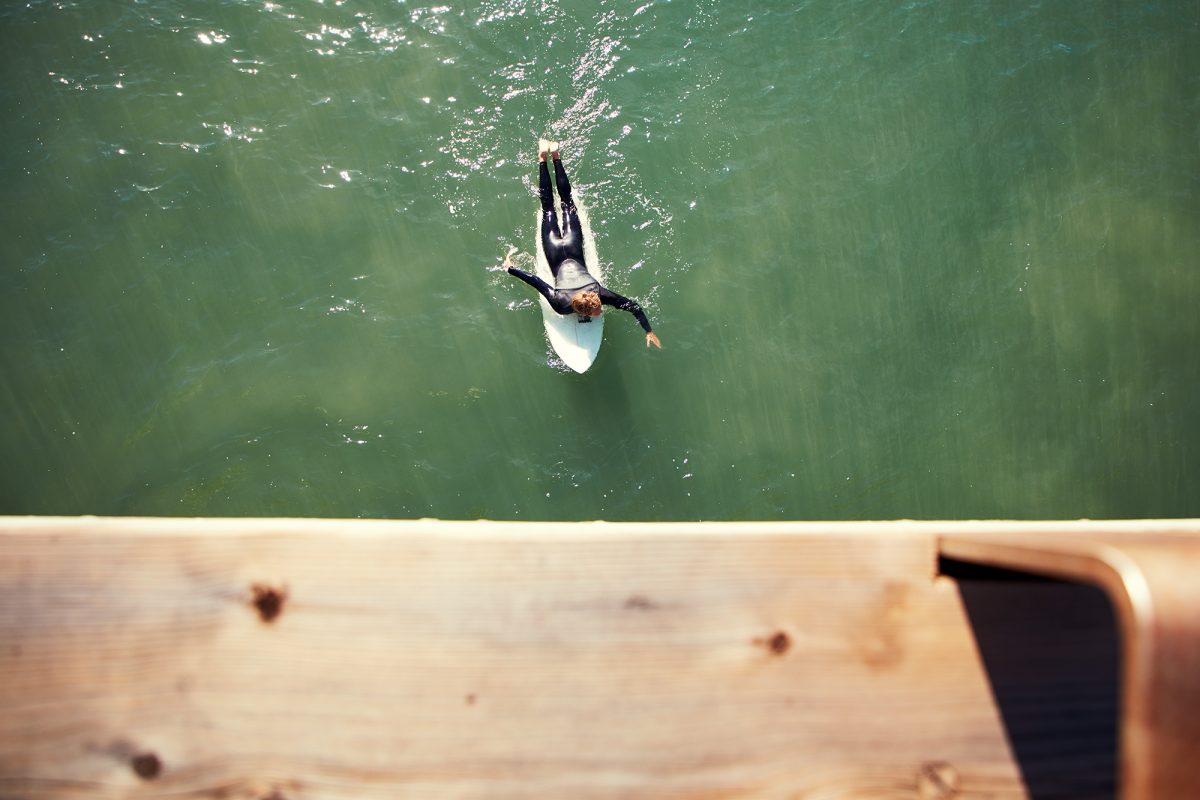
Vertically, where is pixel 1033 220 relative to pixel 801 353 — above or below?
above

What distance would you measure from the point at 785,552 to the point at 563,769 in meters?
0.41

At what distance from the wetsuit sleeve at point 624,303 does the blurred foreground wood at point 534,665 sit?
183 inches

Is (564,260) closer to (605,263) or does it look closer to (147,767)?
(605,263)

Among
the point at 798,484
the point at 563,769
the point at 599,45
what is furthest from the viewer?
the point at 599,45

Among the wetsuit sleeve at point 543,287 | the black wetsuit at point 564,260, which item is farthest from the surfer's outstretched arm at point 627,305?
the wetsuit sleeve at point 543,287

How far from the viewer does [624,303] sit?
18.8 ft

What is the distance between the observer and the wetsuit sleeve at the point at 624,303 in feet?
18.6

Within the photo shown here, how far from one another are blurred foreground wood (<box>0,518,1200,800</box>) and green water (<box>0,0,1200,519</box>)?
188 inches

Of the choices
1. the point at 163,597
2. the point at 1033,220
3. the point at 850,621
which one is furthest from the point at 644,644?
the point at 1033,220

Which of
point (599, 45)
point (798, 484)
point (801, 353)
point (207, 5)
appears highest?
point (207, 5)

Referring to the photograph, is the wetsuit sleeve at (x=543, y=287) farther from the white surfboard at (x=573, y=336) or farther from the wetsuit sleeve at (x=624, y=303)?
the wetsuit sleeve at (x=624, y=303)

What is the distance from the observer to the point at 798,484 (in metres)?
5.95

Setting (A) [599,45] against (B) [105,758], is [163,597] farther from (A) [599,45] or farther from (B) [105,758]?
(A) [599,45]

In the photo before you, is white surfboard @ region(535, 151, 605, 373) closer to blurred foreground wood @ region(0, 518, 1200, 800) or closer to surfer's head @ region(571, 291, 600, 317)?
surfer's head @ region(571, 291, 600, 317)
